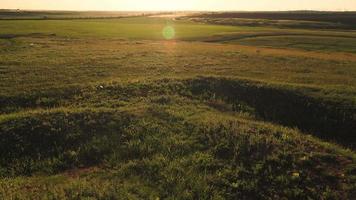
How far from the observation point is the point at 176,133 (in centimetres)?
1688

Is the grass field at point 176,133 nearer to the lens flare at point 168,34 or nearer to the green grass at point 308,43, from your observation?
the green grass at point 308,43

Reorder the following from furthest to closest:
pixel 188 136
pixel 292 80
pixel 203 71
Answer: pixel 203 71
pixel 292 80
pixel 188 136

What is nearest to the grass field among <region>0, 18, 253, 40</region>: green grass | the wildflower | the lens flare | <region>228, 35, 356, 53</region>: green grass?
the wildflower

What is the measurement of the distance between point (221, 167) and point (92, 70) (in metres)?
16.8

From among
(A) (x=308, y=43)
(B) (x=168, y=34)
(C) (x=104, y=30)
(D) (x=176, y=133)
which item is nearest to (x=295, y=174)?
(D) (x=176, y=133)

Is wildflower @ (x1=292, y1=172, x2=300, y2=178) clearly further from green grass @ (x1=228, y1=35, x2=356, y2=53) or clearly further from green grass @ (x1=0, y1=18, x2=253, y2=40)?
green grass @ (x1=0, y1=18, x2=253, y2=40)

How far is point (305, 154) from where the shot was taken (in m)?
15.0

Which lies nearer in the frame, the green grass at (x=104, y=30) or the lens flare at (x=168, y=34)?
the lens flare at (x=168, y=34)

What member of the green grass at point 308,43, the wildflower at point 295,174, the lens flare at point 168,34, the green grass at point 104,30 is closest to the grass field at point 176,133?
the wildflower at point 295,174

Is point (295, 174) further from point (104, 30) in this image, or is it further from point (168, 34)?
point (104, 30)

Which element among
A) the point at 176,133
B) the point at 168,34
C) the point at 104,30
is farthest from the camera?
the point at 104,30

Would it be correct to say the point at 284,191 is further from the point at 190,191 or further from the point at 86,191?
the point at 86,191

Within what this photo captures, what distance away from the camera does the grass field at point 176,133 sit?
13.0 meters

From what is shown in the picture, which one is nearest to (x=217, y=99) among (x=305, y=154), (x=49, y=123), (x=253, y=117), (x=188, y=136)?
(x=253, y=117)
